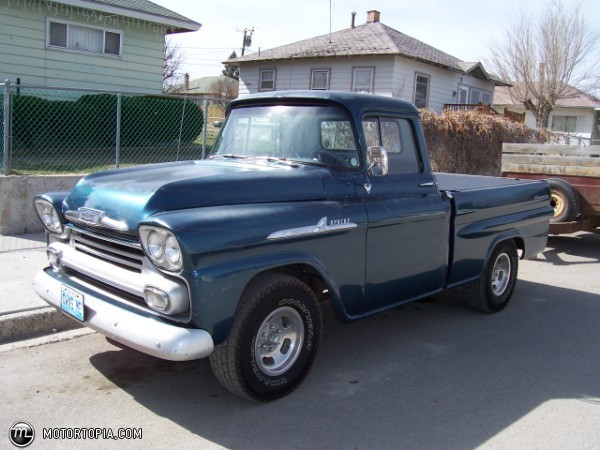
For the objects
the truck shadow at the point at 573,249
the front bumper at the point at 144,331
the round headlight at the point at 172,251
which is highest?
the round headlight at the point at 172,251

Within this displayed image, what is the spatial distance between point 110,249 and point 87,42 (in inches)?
456

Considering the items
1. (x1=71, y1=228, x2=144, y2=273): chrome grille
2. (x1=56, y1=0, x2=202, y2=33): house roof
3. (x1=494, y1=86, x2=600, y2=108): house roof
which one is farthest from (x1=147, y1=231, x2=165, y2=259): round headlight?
(x1=494, y1=86, x2=600, y2=108): house roof

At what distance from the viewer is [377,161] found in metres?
4.48

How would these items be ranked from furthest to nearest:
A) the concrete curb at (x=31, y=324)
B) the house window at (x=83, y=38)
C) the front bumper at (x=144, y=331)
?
A: the house window at (x=83, y=38)
the concrete curb at (x=31, y=324)
the front bumper at (x=144, y=331)

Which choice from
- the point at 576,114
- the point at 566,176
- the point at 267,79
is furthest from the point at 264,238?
the point at 576,114

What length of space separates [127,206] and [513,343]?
11.9 ft

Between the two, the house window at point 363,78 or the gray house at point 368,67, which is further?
the house window at point 363,78

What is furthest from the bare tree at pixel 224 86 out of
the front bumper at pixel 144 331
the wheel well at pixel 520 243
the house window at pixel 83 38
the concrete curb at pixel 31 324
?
the front bumper at pixel 144 331

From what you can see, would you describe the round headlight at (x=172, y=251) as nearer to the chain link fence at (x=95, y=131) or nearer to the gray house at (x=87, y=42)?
the chain link fence at (x=95, y=131)

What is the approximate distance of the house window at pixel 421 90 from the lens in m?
20.9

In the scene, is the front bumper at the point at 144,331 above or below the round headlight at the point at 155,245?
below

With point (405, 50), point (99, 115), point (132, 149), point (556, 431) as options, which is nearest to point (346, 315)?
point (556, 431)

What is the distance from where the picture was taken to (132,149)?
11555mm

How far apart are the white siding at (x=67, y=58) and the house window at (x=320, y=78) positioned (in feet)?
24.3
